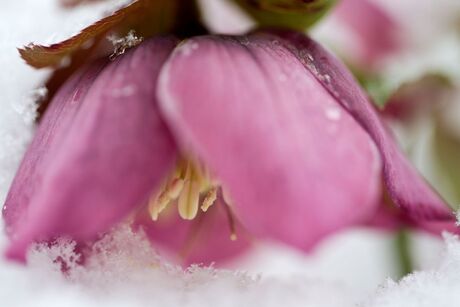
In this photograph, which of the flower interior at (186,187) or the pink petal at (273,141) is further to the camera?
the flower interior at (186,187)

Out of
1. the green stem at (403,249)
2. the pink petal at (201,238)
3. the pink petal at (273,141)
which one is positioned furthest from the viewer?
the green stem at (403,249)

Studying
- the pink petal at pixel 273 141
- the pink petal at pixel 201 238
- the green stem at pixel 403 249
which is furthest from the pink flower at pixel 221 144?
the green stem at pixel 403 249

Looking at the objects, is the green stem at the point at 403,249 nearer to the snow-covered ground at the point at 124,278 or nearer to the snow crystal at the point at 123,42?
the snow-covered ground at the point at 124,278

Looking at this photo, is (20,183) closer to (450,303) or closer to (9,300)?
(9,300)

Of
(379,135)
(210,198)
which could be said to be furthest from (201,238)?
(379,135)

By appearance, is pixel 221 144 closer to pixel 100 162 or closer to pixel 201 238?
pixel 100 162

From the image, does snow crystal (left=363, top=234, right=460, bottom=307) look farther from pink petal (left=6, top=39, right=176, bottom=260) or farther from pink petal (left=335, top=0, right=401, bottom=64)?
pink petal (left=335, top=0, right=401, bottom=64)

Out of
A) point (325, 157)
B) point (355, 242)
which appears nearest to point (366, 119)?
point (325, 157)
